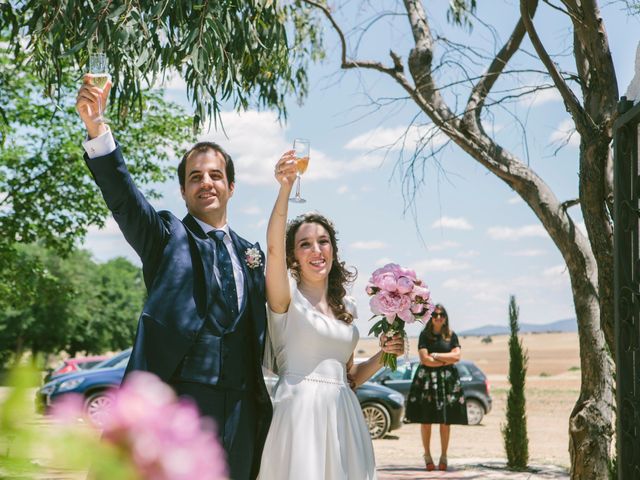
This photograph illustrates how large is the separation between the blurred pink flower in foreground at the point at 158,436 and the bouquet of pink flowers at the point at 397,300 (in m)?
3.75

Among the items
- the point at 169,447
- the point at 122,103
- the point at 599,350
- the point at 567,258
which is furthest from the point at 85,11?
the point at 169,447

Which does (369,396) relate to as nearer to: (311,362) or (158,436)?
(311,362)

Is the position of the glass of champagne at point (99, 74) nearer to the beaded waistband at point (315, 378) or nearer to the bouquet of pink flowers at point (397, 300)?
the beaded waistband at point (315, 378)

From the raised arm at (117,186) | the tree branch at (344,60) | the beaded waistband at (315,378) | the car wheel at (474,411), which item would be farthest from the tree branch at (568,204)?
the car wheel at (474,411)

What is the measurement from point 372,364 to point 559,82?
104 inches

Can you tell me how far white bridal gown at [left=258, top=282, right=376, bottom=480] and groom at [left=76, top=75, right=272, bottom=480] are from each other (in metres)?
0.25

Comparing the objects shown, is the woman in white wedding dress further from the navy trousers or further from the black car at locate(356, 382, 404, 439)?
the black car at locate(356, 382, 404, 439)

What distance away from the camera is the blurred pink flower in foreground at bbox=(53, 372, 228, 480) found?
560 millimetres

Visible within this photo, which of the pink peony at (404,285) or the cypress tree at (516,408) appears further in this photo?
the cypress tree at (516,408)

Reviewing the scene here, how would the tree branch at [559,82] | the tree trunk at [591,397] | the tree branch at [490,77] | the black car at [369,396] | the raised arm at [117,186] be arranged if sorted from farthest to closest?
the black car at [369,396], the tree branch at [490,77], the tree trunk at [591,397], the tree branch at [559,82], the raised arm at [117,186]

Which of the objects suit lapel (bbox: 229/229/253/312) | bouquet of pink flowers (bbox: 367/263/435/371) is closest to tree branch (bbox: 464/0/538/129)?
bouquet of pink flowers (bbox: 367/263/435/371)

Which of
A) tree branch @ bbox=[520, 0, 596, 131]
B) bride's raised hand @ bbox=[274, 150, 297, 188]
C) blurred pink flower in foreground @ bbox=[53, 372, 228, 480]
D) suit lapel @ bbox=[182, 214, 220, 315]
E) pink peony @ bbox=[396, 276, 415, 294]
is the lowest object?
blurred pink flower in foreground @ bbox=[53, 372, 228, 480]

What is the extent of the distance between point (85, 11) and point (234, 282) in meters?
3.23

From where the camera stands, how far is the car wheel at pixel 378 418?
14367mm
